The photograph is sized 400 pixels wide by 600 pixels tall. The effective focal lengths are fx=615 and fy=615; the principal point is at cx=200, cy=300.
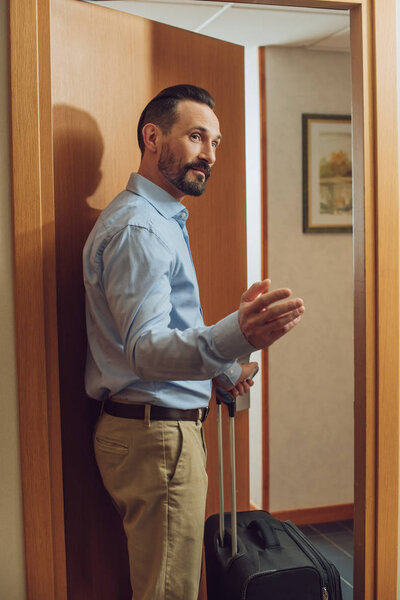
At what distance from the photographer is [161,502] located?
152cm

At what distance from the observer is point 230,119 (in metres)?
2.10

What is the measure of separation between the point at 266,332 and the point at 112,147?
0.92m

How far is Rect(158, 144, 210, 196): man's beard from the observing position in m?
1.66

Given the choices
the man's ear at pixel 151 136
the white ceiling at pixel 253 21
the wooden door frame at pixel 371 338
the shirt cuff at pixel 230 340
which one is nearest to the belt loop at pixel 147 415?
the wooden door frame at pixel 371 338

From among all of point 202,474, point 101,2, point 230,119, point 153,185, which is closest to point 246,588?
point 202,474

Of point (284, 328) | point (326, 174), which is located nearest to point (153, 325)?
point (284, 328)

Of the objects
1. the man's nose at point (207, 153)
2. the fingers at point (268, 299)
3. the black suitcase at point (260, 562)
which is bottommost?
the black suitcase at point (260, 562)

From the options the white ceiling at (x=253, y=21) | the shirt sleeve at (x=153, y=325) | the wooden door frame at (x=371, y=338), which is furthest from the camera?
the white ceiling at (x=253, y=21)

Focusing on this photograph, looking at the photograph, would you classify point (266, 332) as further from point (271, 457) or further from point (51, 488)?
point (271, 457)

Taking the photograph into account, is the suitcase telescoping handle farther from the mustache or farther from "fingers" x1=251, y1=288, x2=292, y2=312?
"fingers" x1=251, y1=288, x2=292, y2=312

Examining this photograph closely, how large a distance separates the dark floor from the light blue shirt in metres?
1.57

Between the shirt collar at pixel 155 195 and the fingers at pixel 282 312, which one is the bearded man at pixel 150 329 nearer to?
the shirt collar at pixel 155 195

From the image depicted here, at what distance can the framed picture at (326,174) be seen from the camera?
10.4ft

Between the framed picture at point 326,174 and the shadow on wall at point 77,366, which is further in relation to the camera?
the framed picture at point 326,174
